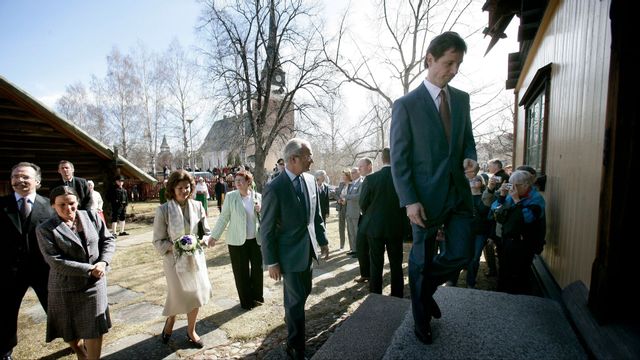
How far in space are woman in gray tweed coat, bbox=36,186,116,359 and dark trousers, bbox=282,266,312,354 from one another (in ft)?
5.60

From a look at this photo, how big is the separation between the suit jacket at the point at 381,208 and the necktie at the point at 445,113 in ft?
7.24

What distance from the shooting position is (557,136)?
3.98 m

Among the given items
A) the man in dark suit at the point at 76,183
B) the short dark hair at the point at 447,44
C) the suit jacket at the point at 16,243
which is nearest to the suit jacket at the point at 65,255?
the suit jacket at the point at 16,243

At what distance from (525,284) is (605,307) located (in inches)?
72.5

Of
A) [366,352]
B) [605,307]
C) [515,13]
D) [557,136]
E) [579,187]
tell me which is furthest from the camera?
[515,13]

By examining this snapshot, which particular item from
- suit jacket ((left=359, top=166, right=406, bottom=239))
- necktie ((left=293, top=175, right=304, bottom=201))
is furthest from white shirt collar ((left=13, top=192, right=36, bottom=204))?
suit jacket ((left=359, top=166, right=406, bottom=239))

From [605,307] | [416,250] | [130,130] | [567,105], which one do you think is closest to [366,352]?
[416,250]

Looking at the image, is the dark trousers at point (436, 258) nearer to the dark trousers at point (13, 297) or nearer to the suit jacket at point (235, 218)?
the suit jacket at point (235, 218)

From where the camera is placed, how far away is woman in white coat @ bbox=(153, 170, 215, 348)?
3.30 m

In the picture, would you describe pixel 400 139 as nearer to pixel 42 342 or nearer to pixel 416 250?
pixel 416 250

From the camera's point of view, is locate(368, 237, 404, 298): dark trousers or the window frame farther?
the window frame

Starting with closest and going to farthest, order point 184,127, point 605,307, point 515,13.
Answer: point 605,307
point 515,13
point 184,127

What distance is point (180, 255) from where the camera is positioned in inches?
130

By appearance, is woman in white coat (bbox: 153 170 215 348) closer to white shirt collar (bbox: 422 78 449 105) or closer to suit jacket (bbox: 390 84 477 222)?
suit jacket (bbox: 390 84 477 222)
